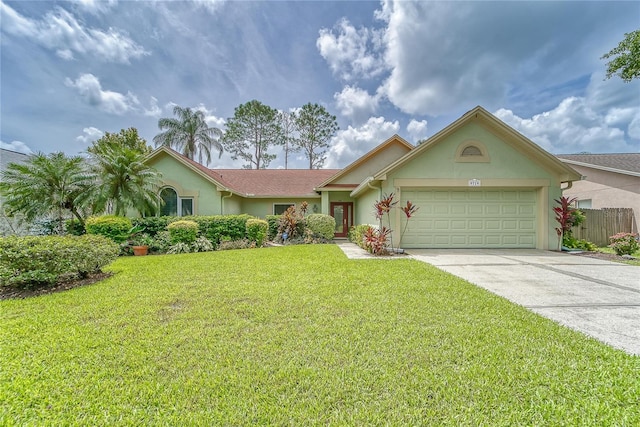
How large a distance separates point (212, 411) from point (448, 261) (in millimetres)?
8303

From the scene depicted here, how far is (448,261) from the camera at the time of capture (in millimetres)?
8617

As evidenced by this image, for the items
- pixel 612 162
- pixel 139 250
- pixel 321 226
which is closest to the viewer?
pixel 139 250

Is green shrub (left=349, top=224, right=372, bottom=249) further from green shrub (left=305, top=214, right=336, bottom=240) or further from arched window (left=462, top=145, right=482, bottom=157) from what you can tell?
arched window (left=462, top=145, right=482, bottom=157)

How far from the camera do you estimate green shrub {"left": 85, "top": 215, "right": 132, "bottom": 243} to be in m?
10.7

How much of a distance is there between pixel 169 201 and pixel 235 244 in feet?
17.2

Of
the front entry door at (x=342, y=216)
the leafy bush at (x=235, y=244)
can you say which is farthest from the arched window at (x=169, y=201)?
the front entry door at (x=342, y=216)

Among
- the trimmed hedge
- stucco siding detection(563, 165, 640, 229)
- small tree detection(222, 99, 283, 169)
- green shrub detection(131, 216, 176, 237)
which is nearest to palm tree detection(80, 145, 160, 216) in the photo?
green shrub detection(131, 216, 176, 237)

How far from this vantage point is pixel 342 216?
17.5m

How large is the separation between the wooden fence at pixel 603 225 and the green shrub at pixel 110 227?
21.7 metres

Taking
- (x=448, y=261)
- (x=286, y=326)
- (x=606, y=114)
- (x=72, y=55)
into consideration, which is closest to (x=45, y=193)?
(x=72, y=55)

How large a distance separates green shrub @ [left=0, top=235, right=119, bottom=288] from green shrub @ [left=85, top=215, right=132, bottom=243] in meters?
4.67

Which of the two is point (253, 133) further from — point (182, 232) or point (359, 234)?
point (359, 234)

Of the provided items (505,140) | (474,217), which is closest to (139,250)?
(474,217)

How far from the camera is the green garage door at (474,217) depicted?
11.1 m
